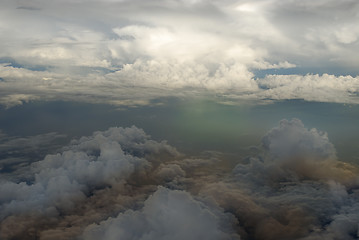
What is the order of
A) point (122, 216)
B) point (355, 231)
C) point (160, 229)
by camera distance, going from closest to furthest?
point (160, 229)
point (122, 216)
point (355, 231)

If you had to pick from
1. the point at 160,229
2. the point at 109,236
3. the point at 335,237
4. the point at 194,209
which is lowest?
the point at 335,237

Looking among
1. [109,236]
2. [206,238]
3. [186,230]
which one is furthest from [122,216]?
[206,238]

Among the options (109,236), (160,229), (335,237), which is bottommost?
(335,237)

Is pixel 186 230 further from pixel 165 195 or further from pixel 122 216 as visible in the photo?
pixel 122 216

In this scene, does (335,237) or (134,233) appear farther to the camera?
(335,237)

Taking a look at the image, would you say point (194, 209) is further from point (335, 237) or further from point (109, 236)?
point (335, 237)

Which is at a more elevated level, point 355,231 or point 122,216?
point 122,216

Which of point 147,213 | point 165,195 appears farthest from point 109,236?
point 165,195

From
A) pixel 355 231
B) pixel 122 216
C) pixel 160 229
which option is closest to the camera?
pixel 160 229

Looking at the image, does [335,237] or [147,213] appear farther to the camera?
[335,237]
